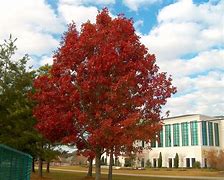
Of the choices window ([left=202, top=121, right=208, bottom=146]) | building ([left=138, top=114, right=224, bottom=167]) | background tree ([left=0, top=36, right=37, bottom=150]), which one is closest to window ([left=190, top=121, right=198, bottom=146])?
building ([left=138, top=114, right=224, bottom=167])

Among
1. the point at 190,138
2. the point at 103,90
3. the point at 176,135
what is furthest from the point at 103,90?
the point at 176,135

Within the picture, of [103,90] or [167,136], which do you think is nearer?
[103,90]

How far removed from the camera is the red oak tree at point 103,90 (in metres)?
19.9

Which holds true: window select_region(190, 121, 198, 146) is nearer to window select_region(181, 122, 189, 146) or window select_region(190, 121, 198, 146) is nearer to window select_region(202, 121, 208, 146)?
window select_region(202, 121, 208, 146)

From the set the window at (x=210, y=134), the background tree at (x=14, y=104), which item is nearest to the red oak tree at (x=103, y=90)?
the background tree at (x=14, y=104)

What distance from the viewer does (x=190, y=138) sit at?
105 meters

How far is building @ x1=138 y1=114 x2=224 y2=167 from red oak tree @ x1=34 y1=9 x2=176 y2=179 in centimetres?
8089

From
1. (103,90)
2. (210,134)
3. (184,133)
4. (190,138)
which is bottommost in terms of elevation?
(103,90)

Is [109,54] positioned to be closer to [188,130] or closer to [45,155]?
[45,155]

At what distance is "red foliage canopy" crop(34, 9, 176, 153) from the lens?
19906 mm

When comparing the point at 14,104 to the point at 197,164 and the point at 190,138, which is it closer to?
the point at 197,164

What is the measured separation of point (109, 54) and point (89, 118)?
3.33 m

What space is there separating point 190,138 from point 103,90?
287ft

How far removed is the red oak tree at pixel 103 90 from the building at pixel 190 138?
3185 inches
